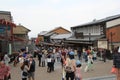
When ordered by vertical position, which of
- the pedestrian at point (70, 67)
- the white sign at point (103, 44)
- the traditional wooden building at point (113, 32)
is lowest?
the pedestrian at point (70, 67)

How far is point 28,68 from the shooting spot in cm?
1303

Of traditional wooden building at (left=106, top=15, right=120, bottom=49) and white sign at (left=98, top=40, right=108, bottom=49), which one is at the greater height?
traditional wooden building at (left=106, top=15, right=120, bottom=49)

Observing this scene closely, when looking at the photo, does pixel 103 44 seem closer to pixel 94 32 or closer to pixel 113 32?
pixel 113 32

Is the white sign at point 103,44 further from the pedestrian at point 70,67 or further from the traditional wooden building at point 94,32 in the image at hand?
the pedestrian at point 70,67

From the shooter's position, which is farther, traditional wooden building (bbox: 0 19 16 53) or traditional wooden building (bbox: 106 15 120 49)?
traditional wooden building (bbox: 106 15 120 49)

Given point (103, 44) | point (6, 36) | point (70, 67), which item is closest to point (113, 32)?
point (103, 44)

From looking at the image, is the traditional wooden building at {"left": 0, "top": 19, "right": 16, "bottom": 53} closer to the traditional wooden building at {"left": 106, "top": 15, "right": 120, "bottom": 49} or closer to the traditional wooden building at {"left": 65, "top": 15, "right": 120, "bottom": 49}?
the traditional wooden building at {"left": 65, "top": 15, "right": 120, "bottom": 49}

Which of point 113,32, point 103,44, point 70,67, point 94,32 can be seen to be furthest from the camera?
point 94,32

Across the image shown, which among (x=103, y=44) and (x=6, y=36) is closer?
(x=6, y=36)

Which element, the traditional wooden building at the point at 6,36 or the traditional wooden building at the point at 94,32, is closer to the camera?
the traditional wooden building at the point at 6,36

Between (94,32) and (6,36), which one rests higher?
(94,32)

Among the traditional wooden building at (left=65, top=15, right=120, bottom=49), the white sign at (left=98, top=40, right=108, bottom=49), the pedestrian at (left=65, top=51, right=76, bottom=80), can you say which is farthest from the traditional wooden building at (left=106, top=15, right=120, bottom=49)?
the pedestrian at (left=65, top=51, right=76, bottom=80)

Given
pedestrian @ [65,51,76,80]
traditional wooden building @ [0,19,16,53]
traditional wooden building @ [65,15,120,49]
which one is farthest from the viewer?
traditional wooden building @ [65,15,120,49]

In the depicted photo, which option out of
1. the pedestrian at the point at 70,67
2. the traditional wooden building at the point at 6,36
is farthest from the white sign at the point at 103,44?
the pedestrian at the point at 70,67
